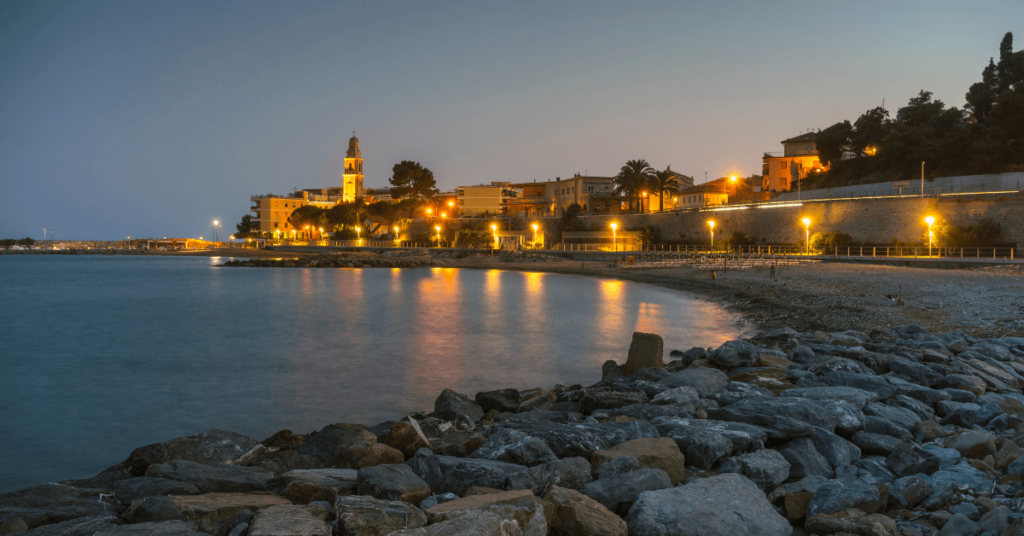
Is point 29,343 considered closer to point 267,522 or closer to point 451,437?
point 451,437

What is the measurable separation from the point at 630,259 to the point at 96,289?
38007 millimetres

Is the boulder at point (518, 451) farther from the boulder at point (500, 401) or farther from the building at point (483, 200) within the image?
the building at point (483, 200)

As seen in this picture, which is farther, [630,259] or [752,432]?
[630,259]

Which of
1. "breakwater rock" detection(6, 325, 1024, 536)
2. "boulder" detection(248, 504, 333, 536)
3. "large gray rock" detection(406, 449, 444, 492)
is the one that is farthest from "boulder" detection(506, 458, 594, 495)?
"boulder" detection(248, 504, 333, 536)

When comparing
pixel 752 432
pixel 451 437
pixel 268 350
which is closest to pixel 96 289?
pixel 268 350

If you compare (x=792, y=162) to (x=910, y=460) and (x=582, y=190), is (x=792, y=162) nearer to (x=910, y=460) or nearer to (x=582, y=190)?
(x=582, y=190)

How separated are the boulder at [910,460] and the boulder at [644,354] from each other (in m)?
4.96

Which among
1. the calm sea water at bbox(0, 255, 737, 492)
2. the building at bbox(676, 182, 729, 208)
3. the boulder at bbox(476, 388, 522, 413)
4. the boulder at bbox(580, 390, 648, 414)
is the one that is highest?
the building at bbox(676, 182, 729, 208)

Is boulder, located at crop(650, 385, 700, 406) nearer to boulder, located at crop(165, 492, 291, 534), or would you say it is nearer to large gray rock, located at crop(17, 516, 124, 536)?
boulder, located at crop(165, 492, 291, 534)

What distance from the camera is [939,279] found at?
77.9ft

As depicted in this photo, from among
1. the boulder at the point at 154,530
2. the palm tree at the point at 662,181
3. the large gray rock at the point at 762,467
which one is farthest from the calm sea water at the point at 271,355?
the palm tree at the point at 662,181

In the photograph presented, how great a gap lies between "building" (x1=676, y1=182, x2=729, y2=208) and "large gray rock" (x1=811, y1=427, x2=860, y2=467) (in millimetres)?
72066

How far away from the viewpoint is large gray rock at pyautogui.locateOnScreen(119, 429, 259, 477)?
19.6 ft

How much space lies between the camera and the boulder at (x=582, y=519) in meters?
3.60
